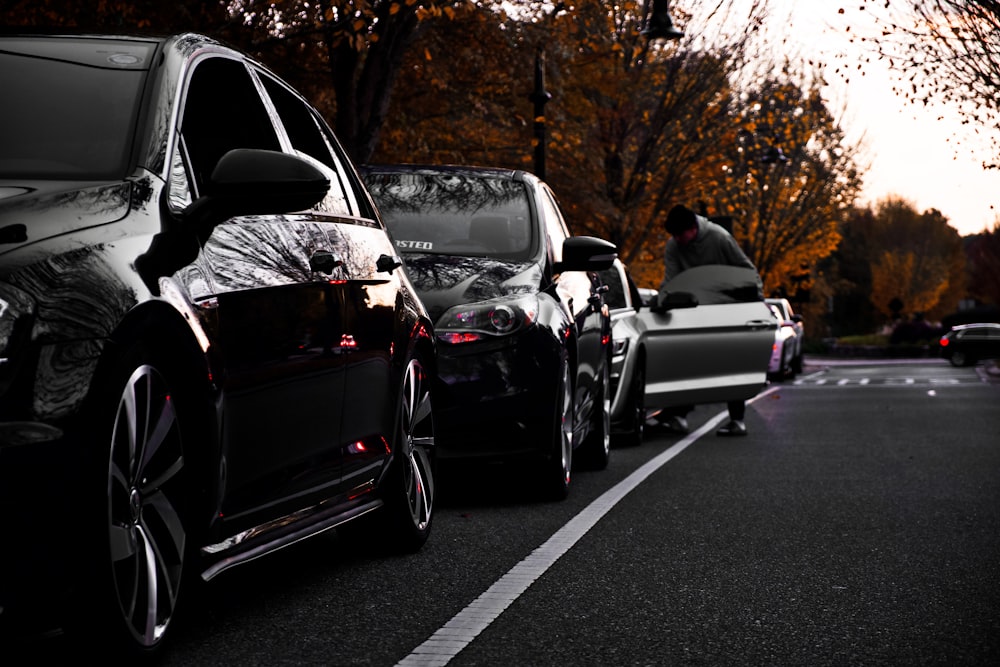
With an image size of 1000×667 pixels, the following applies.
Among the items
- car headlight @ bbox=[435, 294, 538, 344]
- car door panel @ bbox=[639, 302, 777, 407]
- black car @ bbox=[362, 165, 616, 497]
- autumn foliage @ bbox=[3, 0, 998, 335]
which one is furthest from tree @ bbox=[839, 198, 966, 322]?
car headlight @ bbox=[435, 294, 538, 344]

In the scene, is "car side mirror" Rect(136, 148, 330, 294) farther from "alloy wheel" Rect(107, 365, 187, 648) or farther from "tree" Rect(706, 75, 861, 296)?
"tree" Rect(706, 75, 861, 296)

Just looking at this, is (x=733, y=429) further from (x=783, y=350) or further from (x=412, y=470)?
(x=783, y=350)

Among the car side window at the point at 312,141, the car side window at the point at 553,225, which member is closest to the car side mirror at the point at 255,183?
the car side window at the point at 312,141

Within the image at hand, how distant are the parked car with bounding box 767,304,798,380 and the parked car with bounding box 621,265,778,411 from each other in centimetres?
1789

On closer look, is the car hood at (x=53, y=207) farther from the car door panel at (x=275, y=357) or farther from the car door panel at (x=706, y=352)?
the car door panel at (x=706, y=352)

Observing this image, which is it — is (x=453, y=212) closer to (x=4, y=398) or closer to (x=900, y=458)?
(x=900, y=458)

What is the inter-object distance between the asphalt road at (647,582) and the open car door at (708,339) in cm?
327

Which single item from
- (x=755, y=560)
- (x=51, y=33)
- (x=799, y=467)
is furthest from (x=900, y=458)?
(x=51, y=33)

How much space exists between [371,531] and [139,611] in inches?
89.0

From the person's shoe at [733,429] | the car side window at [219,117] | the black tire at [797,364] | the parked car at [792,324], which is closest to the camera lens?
the car side window at [219,117]

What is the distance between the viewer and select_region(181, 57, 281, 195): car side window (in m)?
4.65

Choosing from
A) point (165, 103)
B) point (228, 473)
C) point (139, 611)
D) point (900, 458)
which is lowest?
point (900, 458)

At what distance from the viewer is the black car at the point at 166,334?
11.0 ft

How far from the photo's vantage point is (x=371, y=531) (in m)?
6.07
